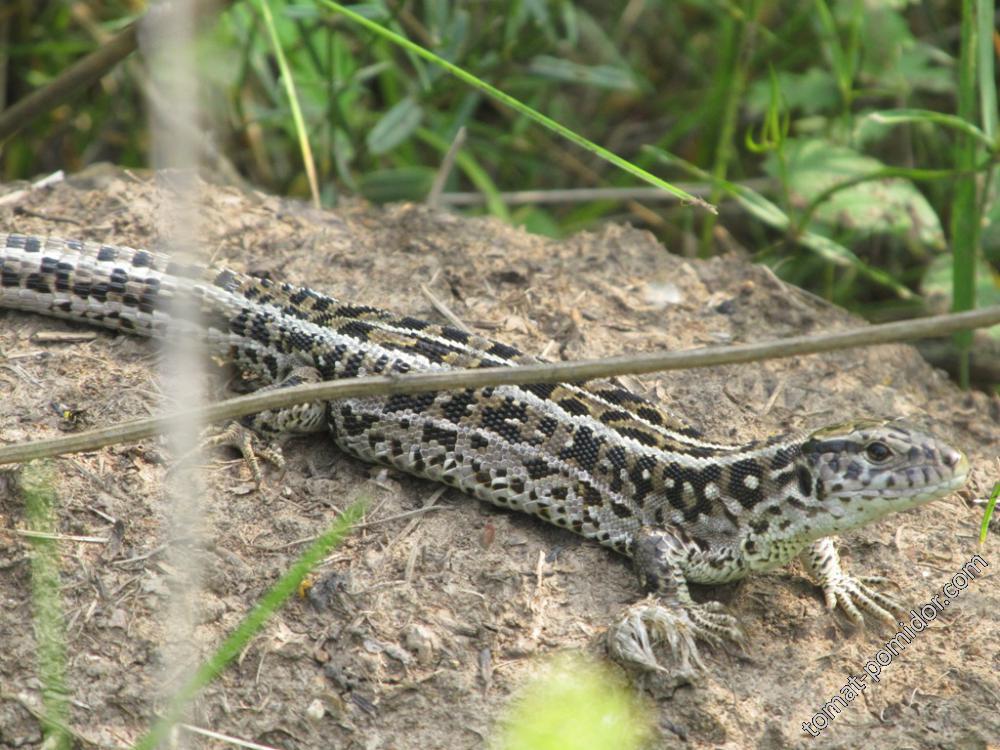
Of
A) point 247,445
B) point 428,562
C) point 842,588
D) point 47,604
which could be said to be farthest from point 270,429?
point 842,588

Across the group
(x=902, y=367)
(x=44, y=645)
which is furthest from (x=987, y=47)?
(x=44, y=645)

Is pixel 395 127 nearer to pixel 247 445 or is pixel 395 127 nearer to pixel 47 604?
pixel 247 445

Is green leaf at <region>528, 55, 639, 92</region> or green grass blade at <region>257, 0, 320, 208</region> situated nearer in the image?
green grass blade at <region>257, 0, 320, 208</region>

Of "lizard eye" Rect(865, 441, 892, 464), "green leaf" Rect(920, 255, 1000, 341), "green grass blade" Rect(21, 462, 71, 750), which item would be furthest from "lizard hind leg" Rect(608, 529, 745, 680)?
"green leaf" Rect(920, 255, 1000, 341)

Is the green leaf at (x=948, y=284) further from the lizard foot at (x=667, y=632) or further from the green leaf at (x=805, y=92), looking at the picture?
the lizard foot at (x=667, y=632)

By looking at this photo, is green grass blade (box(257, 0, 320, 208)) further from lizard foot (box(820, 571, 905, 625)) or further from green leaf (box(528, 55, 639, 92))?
lizard foot (box(820, 571, 905, 625))

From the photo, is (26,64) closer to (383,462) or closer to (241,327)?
(241,327)
